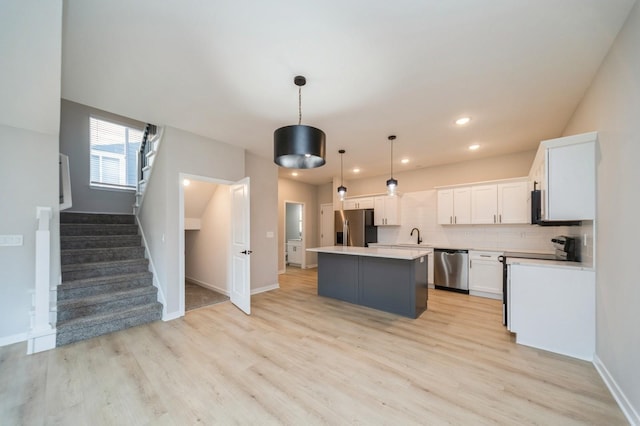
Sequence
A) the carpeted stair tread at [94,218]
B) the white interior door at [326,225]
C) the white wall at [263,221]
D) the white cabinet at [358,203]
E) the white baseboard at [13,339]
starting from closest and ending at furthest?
the white baseboard at [13,339] < the carpeted stair tread at [94,218] < the white wall at [263,221] < the white cabinet at [358,203] < the white interior door at [326,225]

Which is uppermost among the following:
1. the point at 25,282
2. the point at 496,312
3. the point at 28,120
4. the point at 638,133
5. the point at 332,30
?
the point at 332,30

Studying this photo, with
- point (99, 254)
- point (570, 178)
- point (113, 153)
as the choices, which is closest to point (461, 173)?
point (570, 178)

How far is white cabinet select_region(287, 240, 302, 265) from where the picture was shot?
8.06m

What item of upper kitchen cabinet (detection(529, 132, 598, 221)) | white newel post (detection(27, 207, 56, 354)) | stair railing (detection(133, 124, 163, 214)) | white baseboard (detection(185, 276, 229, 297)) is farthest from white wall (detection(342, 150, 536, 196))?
white newel post (detection(27, 207, 56, 354))

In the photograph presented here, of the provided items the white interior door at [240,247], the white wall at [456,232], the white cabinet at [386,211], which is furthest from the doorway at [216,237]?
the white wall at [456,232]

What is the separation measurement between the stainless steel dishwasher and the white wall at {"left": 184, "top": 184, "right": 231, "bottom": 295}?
4.28m

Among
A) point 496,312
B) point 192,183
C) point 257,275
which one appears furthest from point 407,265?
point 192,183

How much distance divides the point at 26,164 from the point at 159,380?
3.06 metres

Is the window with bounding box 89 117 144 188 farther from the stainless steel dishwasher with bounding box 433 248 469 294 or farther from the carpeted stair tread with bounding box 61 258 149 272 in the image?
the stainless steel dishwasher with bounding box 433 248 469 294

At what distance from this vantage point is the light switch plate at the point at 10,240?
9.37ft

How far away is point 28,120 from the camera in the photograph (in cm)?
280

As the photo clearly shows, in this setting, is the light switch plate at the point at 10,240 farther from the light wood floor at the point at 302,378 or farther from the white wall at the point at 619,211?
the white wall at the point at 619,211

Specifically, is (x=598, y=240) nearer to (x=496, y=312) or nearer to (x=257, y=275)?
(x=496, y=312)

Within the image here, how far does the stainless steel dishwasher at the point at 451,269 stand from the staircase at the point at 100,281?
16.8 feet
